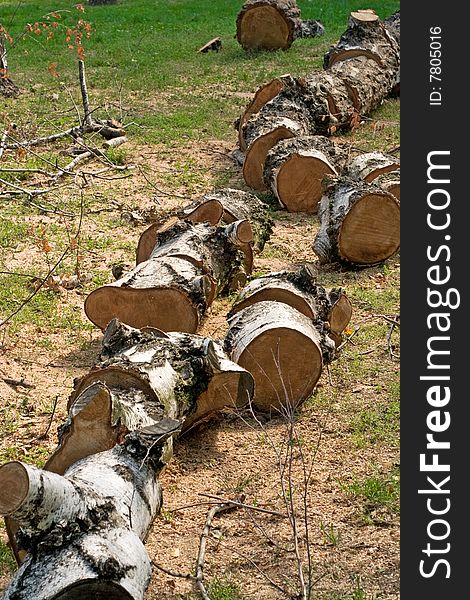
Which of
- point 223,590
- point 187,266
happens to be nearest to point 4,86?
point 187,266

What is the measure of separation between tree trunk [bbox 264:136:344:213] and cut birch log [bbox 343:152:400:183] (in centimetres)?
15

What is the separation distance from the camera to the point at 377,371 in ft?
19.8

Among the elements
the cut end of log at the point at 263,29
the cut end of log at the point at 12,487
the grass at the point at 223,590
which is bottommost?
the grass at the point at 223,590

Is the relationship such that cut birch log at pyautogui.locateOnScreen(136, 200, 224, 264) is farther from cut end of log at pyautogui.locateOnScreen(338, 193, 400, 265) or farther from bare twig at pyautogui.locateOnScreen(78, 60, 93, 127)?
bare twig at pyautogui.locateOnScreen(78, 60, 93, 127)

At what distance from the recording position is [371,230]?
25.2ft

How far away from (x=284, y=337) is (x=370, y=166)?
3886 millimetres

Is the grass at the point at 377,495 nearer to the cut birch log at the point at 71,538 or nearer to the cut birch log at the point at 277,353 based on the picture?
the cut birch log at the point at 277,353

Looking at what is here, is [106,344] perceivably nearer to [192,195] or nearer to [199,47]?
[192,195]

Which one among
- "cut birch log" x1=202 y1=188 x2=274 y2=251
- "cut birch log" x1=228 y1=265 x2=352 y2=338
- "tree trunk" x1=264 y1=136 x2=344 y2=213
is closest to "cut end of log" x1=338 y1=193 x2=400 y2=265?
"cut birch log" x1=202 y1=188 x2=274 y2=251

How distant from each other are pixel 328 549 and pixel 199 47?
14.3 meters

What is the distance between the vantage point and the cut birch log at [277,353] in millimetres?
5391

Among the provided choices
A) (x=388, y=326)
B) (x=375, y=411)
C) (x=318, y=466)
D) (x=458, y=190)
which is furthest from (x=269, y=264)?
(x=458, y=190)

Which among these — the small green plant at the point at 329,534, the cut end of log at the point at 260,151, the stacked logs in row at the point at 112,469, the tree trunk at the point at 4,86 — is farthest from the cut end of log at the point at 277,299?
the tree trunk at the point at 4,86

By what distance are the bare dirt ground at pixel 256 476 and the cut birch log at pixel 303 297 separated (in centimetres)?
29
